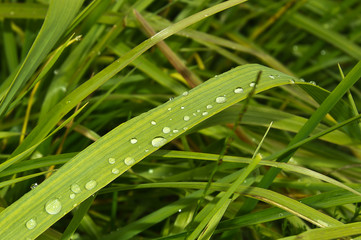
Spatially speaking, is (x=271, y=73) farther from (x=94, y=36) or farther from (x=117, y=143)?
(x=94, y=36)

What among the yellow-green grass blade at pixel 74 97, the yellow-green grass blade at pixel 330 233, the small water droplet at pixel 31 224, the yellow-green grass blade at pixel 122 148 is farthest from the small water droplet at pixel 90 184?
the yellow-green grass blade at pixel 330 233

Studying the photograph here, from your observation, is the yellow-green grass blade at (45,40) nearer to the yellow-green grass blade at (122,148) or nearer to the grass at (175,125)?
the grass at (175,125)

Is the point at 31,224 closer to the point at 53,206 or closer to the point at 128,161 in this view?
the point at 53,206

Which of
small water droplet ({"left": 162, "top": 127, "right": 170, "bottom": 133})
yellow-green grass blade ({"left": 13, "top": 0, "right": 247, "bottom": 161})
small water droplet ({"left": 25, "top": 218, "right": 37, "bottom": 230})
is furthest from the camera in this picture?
yellow-green grass blade ({"left": 13, "top": 0, "right": 247, "bottom": 161})

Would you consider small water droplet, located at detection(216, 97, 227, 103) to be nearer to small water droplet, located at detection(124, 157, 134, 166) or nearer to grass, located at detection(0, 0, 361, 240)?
grass, located at detection(0, 0, 361, 240)

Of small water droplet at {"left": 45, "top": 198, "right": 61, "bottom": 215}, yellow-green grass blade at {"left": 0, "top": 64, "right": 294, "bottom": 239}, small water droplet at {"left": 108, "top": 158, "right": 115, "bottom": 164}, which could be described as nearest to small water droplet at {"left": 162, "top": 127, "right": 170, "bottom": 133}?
Result: yellow-green grass blade at {"left": 0, "top": 64, "right": 294, "bottom": 239}

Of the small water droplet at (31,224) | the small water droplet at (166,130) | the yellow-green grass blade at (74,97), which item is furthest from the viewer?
the yellow-green grass blade at (74,97)
